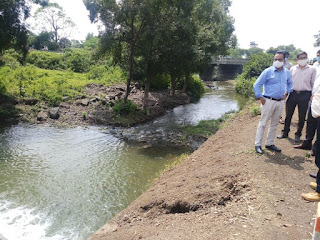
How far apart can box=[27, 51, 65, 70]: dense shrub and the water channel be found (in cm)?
2230

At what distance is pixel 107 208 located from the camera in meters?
7.08

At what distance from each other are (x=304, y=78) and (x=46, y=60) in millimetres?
35177

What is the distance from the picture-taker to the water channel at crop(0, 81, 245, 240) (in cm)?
637

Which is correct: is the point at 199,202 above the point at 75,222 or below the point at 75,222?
above

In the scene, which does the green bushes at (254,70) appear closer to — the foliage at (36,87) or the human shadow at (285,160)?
the foliage at (36,87)

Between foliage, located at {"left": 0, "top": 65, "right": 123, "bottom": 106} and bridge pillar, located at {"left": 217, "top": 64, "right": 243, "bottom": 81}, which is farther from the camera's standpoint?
bridge pillar, located at {"left": 217, "top": 64, "right": 243, "bottom": 81}

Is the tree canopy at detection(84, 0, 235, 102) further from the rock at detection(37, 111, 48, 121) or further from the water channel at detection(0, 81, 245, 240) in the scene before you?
the water channel at detection(0, 81, 245, 240)

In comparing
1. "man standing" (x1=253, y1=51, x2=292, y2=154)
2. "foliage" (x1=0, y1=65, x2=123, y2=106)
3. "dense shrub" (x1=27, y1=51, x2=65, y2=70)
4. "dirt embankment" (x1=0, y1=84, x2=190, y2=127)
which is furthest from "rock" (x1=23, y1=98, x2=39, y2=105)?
"dense shrub" (x1=27, y1=51, x2=65, y2=70)

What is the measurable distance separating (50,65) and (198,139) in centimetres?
2844

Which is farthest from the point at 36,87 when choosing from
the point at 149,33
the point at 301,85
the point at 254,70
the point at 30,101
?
the point at 254,70

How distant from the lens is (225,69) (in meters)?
62.8

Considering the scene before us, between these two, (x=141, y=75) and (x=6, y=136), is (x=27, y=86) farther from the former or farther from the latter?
(x=141, y=75)

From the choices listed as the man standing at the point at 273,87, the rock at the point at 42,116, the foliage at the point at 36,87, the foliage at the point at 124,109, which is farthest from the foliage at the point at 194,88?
A: the man standing at the point at 273,87

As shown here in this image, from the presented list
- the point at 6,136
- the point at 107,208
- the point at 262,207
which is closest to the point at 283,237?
the point at 262,207
